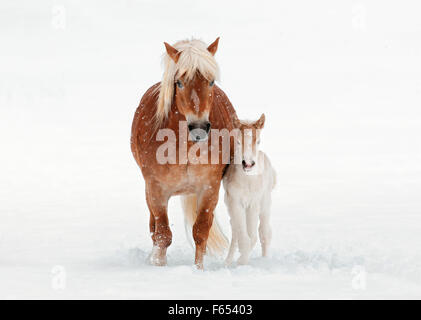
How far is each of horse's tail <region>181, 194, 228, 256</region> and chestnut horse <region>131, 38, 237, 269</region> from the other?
1128 mm

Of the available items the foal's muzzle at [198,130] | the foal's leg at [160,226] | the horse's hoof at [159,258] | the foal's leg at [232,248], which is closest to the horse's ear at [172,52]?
the foal's muzzle at [198,130]

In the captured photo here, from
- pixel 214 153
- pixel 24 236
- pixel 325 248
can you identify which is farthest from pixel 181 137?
pixel 24 236

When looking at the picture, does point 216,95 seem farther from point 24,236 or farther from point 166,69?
point 24,236

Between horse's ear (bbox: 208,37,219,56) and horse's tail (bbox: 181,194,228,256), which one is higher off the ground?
horse's ear (bbox: 208,37,219,56)

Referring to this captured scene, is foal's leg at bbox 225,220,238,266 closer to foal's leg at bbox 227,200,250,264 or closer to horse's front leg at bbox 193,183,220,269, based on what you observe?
foal's leg at bbox 227,200,250,264

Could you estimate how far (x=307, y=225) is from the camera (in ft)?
30.3

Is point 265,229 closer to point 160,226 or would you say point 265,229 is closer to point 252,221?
point 252,221

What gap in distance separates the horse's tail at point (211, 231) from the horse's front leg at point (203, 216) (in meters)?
1.17

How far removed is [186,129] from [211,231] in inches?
74.4

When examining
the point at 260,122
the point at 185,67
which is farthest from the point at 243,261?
the point at 185,67

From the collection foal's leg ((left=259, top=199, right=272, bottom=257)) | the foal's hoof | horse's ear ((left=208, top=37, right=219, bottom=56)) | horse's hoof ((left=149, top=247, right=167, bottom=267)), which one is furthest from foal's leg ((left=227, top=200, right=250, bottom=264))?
horse's ear ((left=208, top=37, right=219, bottom=56))

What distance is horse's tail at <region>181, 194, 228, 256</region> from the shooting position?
7.63 m

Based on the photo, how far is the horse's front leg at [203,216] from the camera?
20.7 ft

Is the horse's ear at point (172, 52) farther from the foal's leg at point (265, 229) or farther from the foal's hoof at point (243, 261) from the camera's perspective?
the foal's hoof at point (243, 261)
